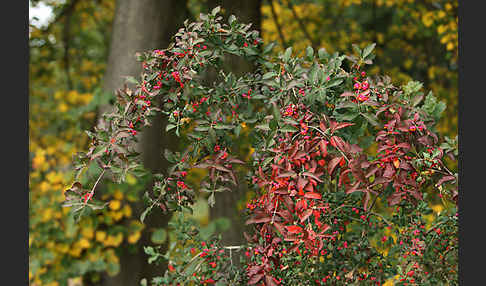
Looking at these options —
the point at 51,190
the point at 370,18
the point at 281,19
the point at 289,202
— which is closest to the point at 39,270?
the point at 51,190

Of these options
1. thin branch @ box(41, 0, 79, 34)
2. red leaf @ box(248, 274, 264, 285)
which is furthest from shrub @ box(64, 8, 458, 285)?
thin branch @ box(41, 0, 79, 34)

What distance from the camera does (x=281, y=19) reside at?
478cm

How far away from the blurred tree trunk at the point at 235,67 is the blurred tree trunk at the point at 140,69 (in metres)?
0.37

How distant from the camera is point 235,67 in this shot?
3.00 meters

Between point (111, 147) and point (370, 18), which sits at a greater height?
point (370, 18)

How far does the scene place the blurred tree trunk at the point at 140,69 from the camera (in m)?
2.79

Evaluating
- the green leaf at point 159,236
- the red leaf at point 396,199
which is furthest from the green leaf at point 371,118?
the green leaf at point 159,236

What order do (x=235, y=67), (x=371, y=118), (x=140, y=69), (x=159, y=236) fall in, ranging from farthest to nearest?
(x=235, y=67), (x=140, y=69), (x=159, y=236), (x=371, y=118)

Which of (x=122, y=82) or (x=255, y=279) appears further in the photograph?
(x=122, y=82)

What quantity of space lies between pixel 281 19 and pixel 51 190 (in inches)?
113

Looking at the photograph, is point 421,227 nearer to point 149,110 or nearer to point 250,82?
point 250,82

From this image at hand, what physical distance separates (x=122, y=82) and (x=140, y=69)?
137 mm

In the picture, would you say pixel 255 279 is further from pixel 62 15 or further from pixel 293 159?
pixel 62 15

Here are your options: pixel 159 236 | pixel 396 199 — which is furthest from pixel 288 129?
pixel 159 236
